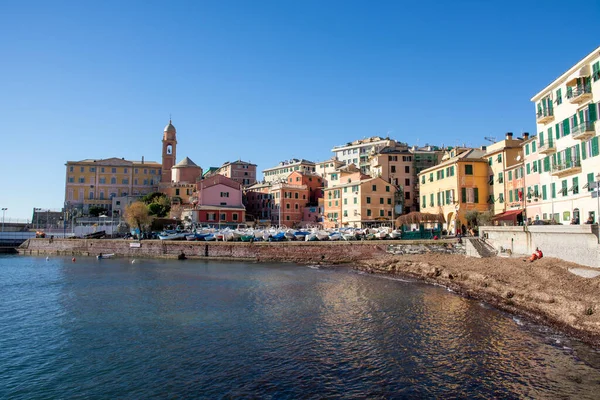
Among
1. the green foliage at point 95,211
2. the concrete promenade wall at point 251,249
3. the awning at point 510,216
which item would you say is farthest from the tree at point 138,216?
the awning at point 510,216

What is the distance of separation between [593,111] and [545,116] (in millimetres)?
6801

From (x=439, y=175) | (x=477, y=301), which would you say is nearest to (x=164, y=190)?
(x=439, y=175)

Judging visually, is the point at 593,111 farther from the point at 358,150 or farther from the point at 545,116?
the point at 358,150

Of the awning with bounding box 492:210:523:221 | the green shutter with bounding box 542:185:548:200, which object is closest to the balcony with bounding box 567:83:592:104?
the green shutter with bounding box 542:185:548:200

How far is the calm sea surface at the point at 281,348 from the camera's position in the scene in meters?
13.2

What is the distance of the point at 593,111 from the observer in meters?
27.0

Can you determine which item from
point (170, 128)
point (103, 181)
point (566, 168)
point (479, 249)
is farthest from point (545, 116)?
A: point (103, 181)

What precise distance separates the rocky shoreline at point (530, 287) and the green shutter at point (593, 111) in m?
10.4

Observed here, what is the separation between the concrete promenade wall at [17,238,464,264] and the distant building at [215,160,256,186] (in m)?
51.8

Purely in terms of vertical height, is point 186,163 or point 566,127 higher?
point 186,163

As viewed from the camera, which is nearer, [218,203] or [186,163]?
[218,203]

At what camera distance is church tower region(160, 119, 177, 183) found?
109 m

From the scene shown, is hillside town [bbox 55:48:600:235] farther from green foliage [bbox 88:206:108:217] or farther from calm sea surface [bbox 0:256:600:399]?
calm sea surface [bbox 0:256:600:399]

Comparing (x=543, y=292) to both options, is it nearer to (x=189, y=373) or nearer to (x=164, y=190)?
(x=189, y=373)
